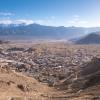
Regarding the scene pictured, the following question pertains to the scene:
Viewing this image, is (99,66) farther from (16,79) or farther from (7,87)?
(7,87)

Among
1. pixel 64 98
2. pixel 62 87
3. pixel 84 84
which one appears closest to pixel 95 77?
pixel 84 84

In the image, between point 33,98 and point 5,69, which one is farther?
point 5,69

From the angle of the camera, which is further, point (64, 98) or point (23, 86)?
point (23, 86)

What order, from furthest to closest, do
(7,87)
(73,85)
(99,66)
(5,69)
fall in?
(99,66)
(5,69)
(73,85)
(7,87)

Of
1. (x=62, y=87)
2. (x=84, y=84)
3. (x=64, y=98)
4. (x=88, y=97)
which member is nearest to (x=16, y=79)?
(x=62, y=87)

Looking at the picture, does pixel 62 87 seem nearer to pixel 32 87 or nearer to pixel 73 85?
pixel 73 85

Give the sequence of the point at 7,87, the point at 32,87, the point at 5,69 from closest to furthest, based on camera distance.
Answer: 1. the point at 7,87
2. the point at 32,87
3. the point at 5,69

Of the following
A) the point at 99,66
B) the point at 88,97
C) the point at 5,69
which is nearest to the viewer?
the point at 88,97

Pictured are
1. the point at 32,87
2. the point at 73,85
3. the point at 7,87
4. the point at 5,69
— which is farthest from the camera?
the point at 5,69
